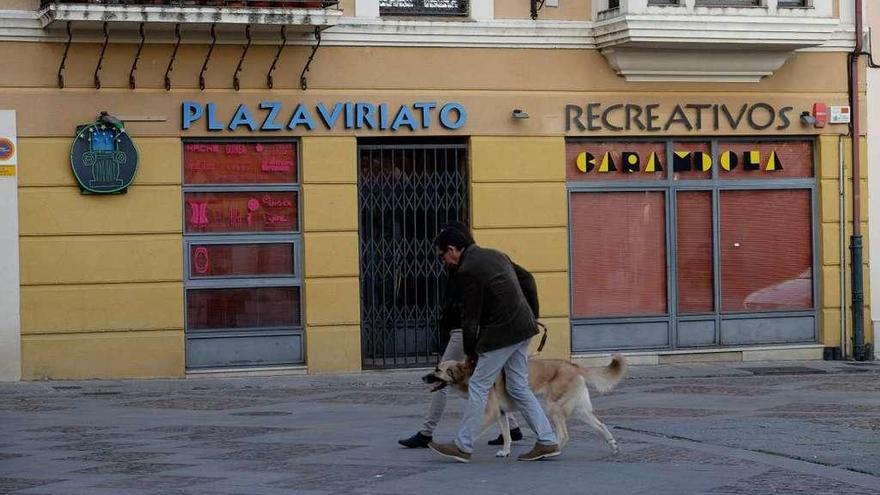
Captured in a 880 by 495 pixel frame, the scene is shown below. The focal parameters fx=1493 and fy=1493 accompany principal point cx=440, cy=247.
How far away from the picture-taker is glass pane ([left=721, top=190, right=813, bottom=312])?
20297 millimetres

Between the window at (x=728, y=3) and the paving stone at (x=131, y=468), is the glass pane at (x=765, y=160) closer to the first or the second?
the window at (x=728, y=3)

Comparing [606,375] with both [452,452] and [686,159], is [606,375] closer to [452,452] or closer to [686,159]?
[452,452]

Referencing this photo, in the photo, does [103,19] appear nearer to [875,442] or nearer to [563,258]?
[563,258]

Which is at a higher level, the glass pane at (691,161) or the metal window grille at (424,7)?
the metal window grille at (424,7)

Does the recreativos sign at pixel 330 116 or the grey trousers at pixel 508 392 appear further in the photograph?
the recreativos sign at pixel 330 116

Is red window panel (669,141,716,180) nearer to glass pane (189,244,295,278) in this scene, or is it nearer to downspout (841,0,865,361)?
downspout (841,0,865,361)

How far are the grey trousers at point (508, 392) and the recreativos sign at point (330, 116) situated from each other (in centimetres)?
780

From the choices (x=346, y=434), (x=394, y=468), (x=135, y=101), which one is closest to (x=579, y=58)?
(x=135, y=101)

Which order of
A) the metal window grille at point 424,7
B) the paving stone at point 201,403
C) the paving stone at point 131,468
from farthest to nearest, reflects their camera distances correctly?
the metal window grille at point 424,7 → the paving stone at point 201,403 → the paving stone at point 131,468

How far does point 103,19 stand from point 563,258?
259 inches

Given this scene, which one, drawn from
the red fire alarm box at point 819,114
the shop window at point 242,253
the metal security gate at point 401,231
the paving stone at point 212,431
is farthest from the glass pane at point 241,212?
the red fire alarm box at point 819,114

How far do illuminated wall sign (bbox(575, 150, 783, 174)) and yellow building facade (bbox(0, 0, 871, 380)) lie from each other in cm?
3

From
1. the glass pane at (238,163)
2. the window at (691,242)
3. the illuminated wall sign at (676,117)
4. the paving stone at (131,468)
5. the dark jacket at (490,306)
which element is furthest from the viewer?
the window at (691,242)

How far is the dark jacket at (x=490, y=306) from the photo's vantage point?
36.6 ft
